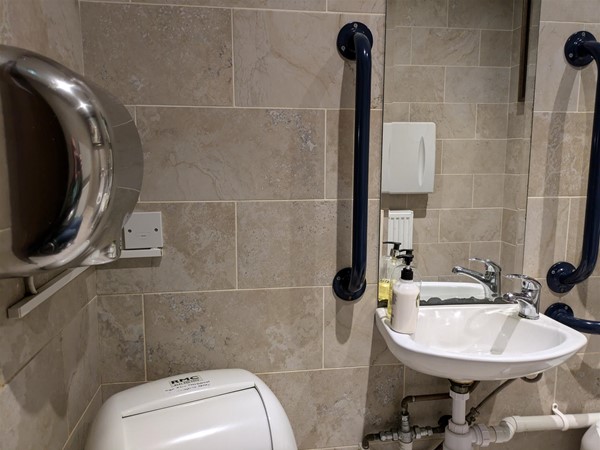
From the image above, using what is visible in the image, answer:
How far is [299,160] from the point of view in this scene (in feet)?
3.68

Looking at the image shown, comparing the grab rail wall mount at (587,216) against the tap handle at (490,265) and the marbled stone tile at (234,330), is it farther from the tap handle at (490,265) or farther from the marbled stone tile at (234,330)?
the marbled stone tile at (234,330)

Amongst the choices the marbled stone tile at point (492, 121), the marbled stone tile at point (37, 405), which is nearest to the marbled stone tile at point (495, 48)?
the marbled stone tile at point (492, 121)

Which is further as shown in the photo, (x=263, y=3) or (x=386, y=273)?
(x=386, y=273)

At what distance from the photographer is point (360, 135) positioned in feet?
3.38

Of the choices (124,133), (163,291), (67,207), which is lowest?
(163,291)

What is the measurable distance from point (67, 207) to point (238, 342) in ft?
2.28

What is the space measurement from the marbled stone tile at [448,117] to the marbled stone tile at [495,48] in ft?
0.46

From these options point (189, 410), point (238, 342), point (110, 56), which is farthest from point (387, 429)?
point (110, 56)

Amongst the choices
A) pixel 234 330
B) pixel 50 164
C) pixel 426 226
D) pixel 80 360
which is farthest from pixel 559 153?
pixel 80 360

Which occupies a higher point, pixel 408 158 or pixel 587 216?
pixel 408 158

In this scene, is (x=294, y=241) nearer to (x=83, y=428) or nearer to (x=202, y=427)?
(x=202, y=427)

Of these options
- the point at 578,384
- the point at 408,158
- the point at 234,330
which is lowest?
the point at 578,384

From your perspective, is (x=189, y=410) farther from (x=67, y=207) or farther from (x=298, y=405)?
(x=67, y=207)

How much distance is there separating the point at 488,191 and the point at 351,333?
1.93 feet
